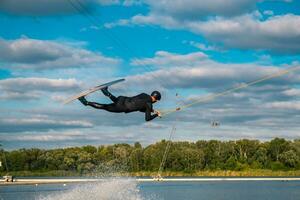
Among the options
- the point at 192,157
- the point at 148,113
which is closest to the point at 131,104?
the point at 148,113

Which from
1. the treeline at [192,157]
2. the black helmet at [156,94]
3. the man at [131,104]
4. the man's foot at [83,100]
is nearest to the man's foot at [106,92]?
the man at [131,104]

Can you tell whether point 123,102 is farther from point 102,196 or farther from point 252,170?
point 252,170

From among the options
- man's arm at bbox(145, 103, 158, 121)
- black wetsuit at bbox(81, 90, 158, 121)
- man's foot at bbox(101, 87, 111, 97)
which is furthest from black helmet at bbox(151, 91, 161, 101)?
man's foot at bbox(101, 87, 111, 97)

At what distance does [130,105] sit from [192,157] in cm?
10350

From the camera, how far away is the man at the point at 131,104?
63.1ft

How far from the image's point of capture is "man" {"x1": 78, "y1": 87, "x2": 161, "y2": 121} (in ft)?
63.1

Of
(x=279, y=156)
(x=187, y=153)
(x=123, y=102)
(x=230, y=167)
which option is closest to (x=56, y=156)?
(x=187, y=153)

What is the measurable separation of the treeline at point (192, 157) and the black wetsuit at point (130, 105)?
96063 millimetres

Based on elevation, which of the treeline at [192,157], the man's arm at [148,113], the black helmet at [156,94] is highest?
the black helmet at [156,94]

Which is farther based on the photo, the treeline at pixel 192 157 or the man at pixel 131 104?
the treeline at pixel 192 157

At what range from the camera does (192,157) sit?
122 metres

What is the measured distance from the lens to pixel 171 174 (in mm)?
132125

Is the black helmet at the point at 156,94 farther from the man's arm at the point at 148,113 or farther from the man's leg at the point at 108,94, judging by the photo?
the man's leg at the point at 108,94

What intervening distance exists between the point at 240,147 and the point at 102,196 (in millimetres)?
92229
